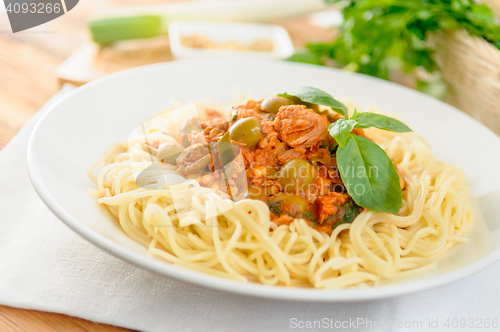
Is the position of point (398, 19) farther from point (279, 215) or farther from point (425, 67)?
point (279, 215)

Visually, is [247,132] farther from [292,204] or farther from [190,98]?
[190,98]

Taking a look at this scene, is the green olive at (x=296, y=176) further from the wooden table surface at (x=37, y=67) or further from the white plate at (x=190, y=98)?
the wooden table surface at (x=37, y=67)

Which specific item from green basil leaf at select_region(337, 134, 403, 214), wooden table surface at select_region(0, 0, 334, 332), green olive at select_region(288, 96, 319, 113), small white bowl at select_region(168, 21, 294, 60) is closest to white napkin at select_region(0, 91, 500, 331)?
wooden table surface at select_region(0, 0, 334, 332)

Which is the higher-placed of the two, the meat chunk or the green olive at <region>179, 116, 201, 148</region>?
the meat chunk

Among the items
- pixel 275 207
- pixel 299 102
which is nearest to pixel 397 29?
pixel 299 102

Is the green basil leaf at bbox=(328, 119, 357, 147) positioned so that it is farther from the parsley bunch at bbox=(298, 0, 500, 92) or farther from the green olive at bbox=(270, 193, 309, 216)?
the parsley bunch at bbox=(298, 0, 500, 92)
